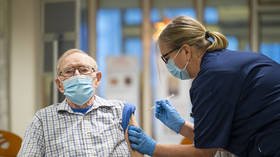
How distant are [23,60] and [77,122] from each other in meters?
2.91

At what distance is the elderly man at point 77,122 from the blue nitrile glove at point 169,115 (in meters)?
0.22

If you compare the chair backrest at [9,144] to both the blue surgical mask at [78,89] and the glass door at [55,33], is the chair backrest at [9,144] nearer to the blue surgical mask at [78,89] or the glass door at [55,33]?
the blue surgical mask at [78,89]

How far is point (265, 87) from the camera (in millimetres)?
1377

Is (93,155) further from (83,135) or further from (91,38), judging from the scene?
(91,38)

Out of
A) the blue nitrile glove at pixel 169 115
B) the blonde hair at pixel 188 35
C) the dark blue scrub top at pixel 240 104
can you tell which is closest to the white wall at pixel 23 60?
the blue nitrile glove at pixel 169 115

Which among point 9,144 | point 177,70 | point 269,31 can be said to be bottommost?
point 9,144

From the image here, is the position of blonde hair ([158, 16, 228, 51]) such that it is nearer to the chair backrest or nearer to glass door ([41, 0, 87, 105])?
the chair backrest

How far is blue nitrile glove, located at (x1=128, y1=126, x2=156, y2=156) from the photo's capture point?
68.1 inches

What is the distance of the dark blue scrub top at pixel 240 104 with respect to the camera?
4.48 feet

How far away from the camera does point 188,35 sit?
1.52 m

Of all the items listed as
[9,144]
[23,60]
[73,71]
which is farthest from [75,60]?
[23,60]

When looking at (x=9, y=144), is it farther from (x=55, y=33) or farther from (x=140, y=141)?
(x=55, y=33)

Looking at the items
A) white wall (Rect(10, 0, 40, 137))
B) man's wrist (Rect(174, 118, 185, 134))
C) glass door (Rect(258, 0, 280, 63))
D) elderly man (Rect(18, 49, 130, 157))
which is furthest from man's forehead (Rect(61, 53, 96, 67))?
glass door (Rect(258, 0, 280, 63))

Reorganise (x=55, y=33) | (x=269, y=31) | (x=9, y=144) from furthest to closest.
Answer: (x=269, y=31) → (x=55, y=33) → (x=9, y=144)
